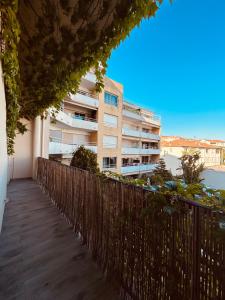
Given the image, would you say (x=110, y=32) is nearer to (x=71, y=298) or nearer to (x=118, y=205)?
(x=118, y=205)

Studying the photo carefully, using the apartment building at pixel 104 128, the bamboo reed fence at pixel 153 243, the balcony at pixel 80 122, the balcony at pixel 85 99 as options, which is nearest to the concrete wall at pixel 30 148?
the apartment building at pixel 104 128

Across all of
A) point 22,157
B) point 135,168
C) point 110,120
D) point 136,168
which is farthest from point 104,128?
point 22,157

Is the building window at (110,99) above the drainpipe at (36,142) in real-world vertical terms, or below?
above

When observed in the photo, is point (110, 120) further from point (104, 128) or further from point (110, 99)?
point (110, 99)

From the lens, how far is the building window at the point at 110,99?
20.9 meters

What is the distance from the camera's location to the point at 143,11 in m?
2.04

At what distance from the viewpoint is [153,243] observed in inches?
70.2

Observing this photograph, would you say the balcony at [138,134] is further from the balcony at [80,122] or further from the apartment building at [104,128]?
the balcony at [80,122]

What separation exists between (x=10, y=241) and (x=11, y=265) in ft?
2.67

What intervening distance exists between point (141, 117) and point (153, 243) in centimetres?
2629

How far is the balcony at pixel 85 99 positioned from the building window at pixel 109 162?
662 cm

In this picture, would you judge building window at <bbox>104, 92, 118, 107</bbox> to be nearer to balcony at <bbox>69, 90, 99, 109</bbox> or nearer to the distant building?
balcony at <bbox>69, 90, 99, 109</bbox>

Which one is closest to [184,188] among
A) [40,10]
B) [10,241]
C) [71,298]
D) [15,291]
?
[71,298]

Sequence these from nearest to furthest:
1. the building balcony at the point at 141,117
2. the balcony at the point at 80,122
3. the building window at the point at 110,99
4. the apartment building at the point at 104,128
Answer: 1. the balcony at the point at 80,122
2. the apartment building at the point at 104,128
3. the building window at the point at 110,99
4. the building balcony at the point at 141,117
